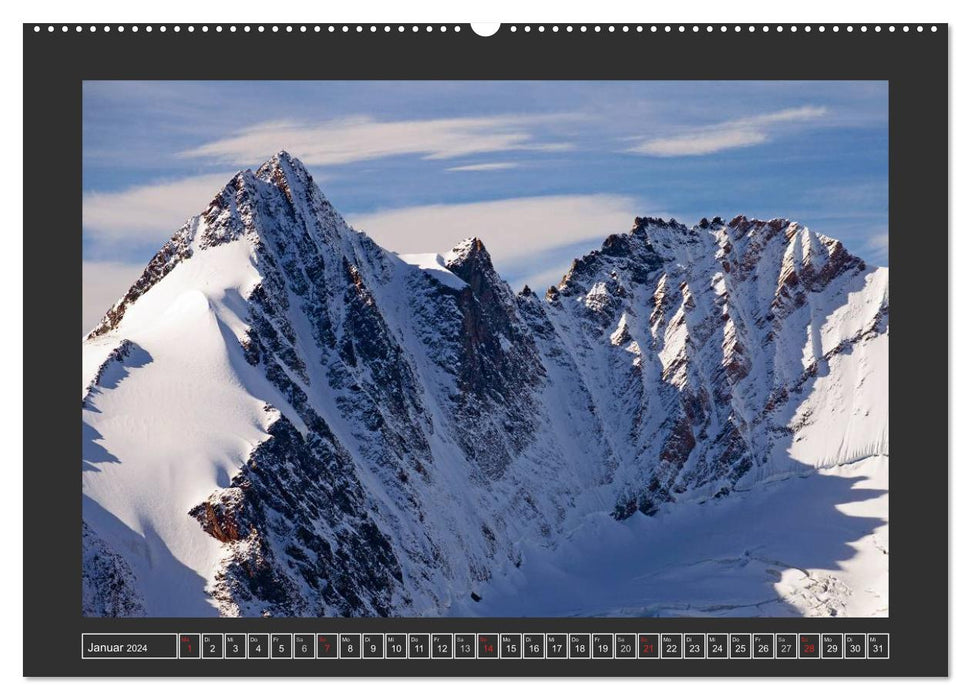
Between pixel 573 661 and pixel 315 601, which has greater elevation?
pixel 315 601

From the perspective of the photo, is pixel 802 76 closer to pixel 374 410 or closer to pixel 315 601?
pixel 315 601

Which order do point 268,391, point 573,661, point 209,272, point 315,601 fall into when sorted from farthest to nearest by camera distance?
1. point 209,272
2. point 268,391
3. point 315,601
4. point 573,661

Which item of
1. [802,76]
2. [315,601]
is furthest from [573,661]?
[315,601]

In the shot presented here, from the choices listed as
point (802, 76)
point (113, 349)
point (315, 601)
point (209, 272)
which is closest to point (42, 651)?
point (802, 76)

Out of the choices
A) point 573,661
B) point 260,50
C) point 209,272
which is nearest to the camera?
point 573,661

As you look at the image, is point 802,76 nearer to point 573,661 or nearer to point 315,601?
point 573,661

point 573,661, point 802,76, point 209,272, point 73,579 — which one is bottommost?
point 573,661

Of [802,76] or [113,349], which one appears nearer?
[802,76]
